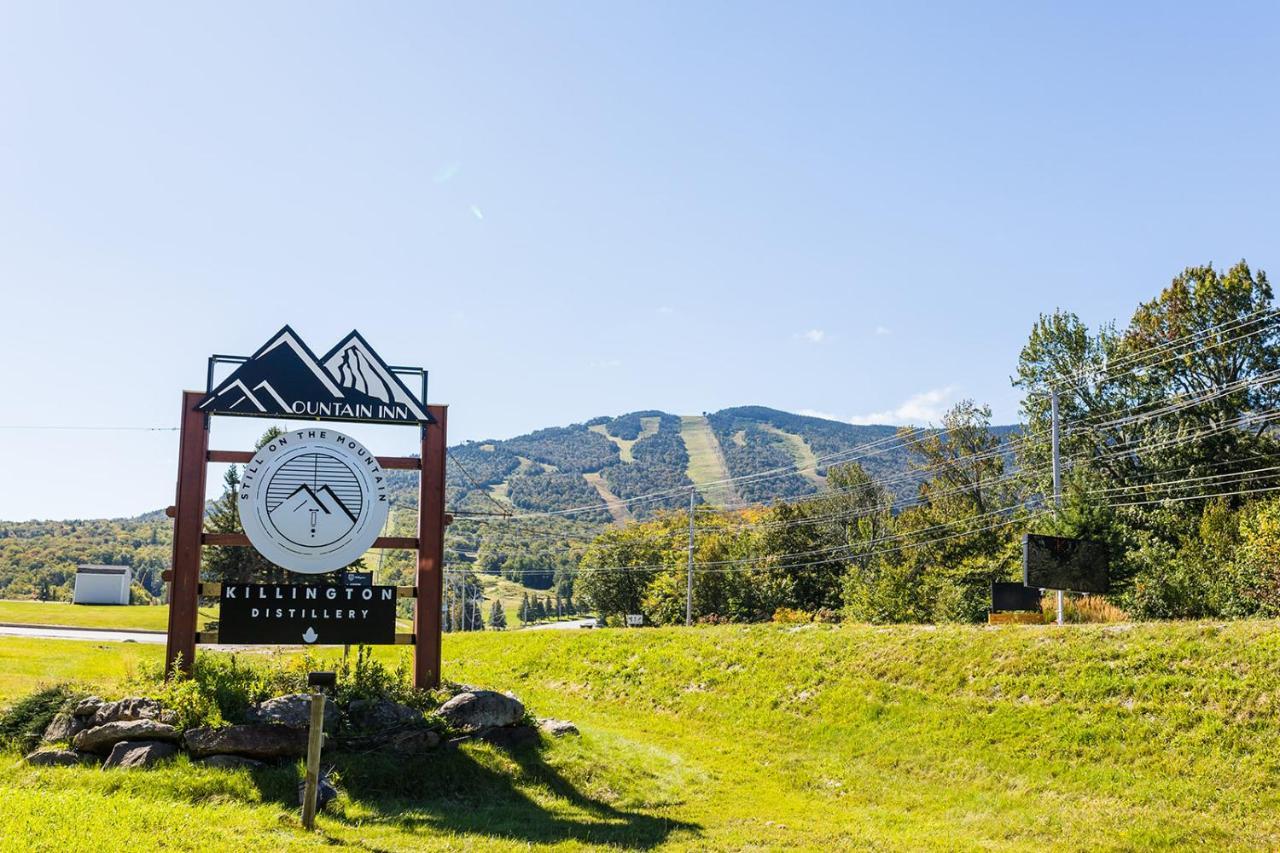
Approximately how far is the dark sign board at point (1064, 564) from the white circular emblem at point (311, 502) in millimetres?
18511

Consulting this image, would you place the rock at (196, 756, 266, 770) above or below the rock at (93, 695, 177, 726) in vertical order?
below

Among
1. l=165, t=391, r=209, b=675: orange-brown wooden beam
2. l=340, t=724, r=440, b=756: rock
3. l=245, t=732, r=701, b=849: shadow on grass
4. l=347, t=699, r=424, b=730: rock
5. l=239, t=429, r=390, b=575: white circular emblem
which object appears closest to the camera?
l=245, t=732, r=701, b=849: shadow on grass

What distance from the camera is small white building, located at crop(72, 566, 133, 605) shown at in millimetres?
69375

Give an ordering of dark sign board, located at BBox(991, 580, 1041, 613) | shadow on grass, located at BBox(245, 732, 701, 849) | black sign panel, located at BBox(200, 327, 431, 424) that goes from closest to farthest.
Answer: shadow on grass, located at BBox(245, 732, 701, 849) < black sign panel, located at BBox(200, 327, 431, 424) < dark sign board, located at BBox(991, 580, 1041, 613)

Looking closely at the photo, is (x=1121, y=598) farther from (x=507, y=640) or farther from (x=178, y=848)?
(x=178, y=848)

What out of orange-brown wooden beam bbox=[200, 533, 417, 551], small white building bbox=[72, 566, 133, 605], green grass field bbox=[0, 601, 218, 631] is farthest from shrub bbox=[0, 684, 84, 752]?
small white building bbox=[72, 566, 133, 605]

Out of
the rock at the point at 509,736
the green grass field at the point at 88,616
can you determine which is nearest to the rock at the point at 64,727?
the rock at the point at 509,736

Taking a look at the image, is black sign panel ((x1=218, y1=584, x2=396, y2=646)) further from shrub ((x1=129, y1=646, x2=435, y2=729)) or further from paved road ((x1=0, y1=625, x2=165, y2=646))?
paved road ((x1=0, y1=625, x2=165, y2=646))

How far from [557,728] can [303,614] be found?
5.06m

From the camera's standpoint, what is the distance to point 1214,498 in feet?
154

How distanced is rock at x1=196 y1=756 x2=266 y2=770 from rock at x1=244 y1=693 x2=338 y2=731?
24.1 inches

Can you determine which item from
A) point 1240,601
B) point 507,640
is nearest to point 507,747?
point 507,640

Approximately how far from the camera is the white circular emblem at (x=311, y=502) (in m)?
15.6

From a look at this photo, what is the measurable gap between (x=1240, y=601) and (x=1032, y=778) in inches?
824
